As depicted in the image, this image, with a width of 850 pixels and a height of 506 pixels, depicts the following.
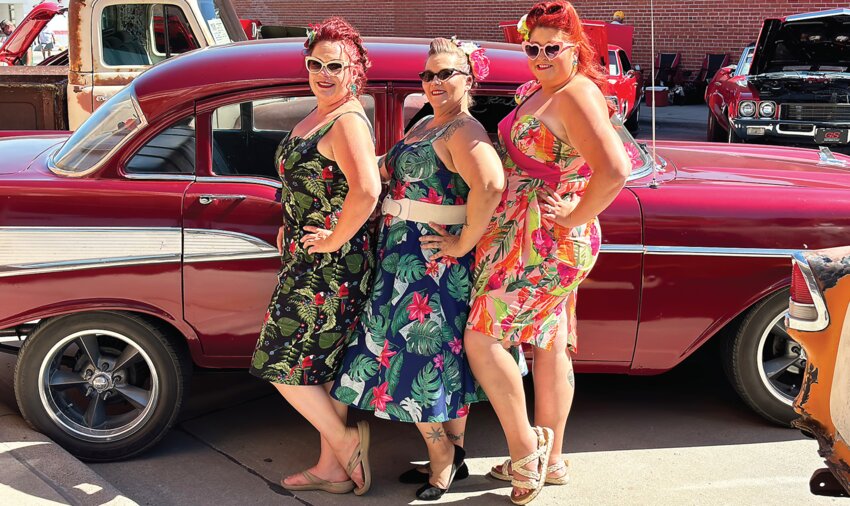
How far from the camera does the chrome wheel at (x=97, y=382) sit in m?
4.24

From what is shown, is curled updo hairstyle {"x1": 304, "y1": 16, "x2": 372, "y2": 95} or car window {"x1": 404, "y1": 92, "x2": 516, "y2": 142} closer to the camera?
curled updo hairstyle {"x1": 304, "y1": 16, "x2": 372, "y2": 95}

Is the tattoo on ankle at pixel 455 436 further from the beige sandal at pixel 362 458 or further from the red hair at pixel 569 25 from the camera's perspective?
the red hair at pixel 569 25

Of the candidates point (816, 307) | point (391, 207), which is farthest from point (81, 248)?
point (816, 307)

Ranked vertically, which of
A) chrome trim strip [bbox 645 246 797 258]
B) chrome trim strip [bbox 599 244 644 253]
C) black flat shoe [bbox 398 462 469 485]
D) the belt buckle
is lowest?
black flat shoe [bbox 398 462 469 485]

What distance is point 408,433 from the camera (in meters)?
4.62

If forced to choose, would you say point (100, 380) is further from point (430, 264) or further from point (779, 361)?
point (779, 361)

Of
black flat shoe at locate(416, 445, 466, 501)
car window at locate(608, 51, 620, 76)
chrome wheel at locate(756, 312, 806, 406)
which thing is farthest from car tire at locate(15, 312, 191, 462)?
car window at locate(608, 51, 620, 76)

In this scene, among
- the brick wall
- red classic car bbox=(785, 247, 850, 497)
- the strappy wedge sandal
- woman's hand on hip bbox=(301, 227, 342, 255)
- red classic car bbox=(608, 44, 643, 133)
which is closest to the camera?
red classic car bbox=(785, 247, 850, 497)

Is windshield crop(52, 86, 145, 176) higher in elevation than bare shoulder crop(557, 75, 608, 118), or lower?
lower

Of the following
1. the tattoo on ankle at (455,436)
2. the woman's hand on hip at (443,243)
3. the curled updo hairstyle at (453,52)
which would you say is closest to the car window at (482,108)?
the curled updo hairstyle at (453,52)

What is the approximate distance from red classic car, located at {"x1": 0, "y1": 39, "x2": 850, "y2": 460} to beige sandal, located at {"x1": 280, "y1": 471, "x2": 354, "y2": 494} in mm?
644

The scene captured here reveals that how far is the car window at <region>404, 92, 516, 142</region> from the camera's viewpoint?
4363mm

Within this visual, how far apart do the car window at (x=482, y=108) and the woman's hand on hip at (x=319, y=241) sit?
952 mm

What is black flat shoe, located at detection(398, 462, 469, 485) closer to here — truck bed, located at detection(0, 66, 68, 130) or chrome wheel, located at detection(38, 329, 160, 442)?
chrome wheel, located at detection(38, 329, 160, 442)
